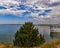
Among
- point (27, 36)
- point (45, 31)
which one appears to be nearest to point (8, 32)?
point (27, 36)

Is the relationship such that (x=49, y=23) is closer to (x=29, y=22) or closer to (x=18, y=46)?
(x=29, y=22)

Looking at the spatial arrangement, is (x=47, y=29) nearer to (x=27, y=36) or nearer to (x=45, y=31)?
(x=45, y=31)

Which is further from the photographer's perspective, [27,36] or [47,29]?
[47,29]

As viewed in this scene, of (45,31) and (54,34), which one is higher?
(45,31)

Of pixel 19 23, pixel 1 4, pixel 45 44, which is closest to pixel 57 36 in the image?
pixel 45 44

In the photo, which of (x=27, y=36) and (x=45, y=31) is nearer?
(x=27, y=36)

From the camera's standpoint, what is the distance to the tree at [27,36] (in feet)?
20.1

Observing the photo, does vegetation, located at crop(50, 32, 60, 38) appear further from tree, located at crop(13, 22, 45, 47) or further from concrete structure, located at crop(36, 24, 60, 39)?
tree, located at crop(13, 22, 45, 47)

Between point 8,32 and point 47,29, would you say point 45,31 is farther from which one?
point 8,32

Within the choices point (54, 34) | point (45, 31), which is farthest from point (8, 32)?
point (54, 34)

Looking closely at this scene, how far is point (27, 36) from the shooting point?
6.09 m

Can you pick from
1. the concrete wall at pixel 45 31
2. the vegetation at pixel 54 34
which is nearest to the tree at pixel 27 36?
the concrete wall at pixel 45 31

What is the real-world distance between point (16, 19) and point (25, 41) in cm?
109

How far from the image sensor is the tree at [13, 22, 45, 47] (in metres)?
6.13
